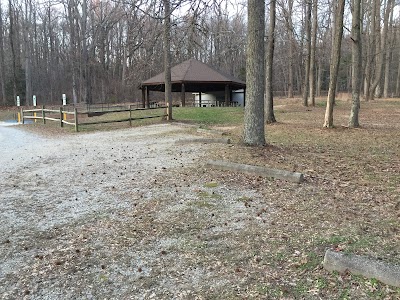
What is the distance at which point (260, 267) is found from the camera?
301 cm

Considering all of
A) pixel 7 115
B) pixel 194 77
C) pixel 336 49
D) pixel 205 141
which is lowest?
pixel 205 141

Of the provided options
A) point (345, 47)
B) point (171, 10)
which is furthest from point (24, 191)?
point (345, 47)

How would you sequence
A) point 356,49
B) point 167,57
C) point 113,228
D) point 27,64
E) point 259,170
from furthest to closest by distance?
point 27,64
point 167,57
point 356,49
point 259,170
point 113,228

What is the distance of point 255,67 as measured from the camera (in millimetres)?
7715

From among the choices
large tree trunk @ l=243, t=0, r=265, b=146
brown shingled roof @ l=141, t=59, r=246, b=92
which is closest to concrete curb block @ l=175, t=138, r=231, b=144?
large tree trunk @ l=243, t=0, r=265, b=146

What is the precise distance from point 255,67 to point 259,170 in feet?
9.17

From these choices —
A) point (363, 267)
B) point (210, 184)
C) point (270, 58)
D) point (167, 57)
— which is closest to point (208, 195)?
point (210, 184)

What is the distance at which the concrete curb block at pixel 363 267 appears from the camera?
8.56 feet

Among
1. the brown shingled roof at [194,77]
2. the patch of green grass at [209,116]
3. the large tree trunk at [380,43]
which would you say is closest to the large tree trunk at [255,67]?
the patch of green grass at [209,116]

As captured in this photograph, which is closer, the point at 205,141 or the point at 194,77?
the point at 205,141

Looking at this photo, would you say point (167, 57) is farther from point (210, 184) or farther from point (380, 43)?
point (380, 43)

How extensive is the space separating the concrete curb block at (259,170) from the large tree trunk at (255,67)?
1.81 metres

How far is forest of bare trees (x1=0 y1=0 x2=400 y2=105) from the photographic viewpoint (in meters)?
8.37

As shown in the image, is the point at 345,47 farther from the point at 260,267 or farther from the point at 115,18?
the point at 260,267
